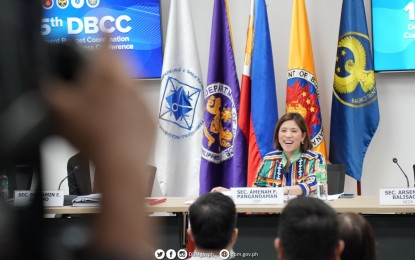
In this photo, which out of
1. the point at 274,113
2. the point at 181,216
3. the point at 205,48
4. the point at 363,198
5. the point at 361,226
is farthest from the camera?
the point at 205,48

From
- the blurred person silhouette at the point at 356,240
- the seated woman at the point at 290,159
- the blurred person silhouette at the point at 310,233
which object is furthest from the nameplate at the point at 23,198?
the seated woman at the point at 290,159

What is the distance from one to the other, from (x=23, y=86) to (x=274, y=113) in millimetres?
5364

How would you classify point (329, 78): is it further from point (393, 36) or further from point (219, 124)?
point (219, 124)

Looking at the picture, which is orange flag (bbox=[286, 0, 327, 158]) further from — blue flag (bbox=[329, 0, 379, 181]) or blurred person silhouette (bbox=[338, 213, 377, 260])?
blurred person silhouette (bbox=[338, 213, 377, 260])

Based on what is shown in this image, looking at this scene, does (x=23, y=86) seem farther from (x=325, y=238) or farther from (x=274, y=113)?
(x=274, y=113)

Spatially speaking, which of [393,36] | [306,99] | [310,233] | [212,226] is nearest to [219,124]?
[306,99]

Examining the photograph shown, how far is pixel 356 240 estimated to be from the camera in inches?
77.2

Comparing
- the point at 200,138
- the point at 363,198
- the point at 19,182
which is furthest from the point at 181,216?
the point at 19,182

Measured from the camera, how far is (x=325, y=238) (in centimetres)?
179

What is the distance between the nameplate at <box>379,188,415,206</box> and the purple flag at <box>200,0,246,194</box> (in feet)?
6.09

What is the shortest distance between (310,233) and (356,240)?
24 cm

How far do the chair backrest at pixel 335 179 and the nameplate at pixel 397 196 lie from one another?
0.72 m

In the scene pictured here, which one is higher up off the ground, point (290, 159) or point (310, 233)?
point (290, 159)

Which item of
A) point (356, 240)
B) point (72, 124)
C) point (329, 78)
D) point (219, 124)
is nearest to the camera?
point (72, 124)
